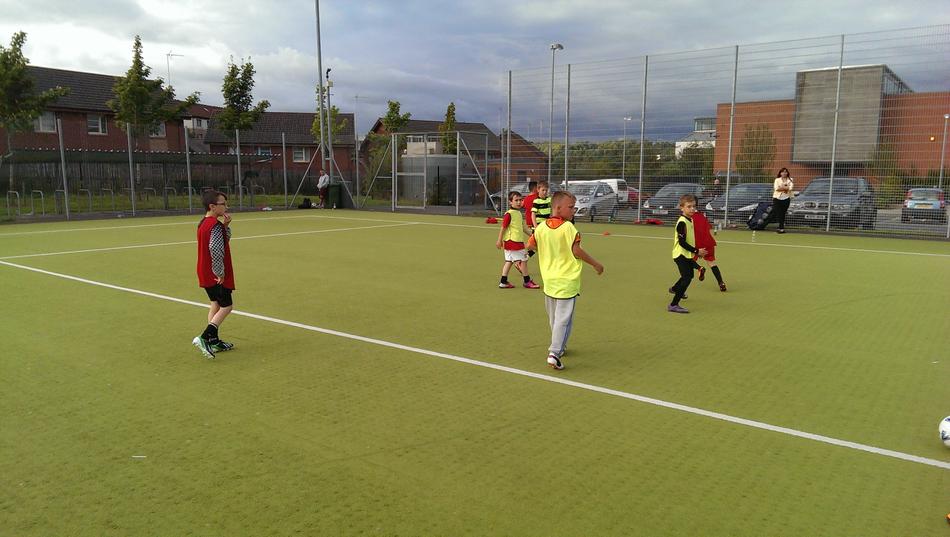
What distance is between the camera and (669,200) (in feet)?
74.0

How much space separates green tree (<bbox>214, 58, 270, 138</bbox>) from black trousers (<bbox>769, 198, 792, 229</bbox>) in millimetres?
23451

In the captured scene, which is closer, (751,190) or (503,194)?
(751,190)

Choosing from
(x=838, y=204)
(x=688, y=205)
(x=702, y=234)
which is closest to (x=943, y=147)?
(x=838, y=204)

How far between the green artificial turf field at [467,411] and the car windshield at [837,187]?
33.2 feet

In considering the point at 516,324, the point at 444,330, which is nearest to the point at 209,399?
the point at 444,330

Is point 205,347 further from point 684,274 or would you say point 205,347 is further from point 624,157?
point 624,157

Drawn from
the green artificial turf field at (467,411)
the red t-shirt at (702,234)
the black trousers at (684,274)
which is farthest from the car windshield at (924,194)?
the black trousers at (684,274)

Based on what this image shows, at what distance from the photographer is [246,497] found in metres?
3.74

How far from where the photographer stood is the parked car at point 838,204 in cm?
1938

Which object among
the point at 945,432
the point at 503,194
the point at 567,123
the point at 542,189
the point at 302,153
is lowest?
the point at 945,432

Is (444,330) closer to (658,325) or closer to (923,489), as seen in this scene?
(658,325)

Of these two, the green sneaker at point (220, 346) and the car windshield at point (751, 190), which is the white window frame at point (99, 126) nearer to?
the car windshield at point (751, 190)

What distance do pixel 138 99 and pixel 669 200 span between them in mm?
21763

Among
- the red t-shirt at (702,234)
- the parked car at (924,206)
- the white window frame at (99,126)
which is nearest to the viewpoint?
the red t-shirt at (702,234)
